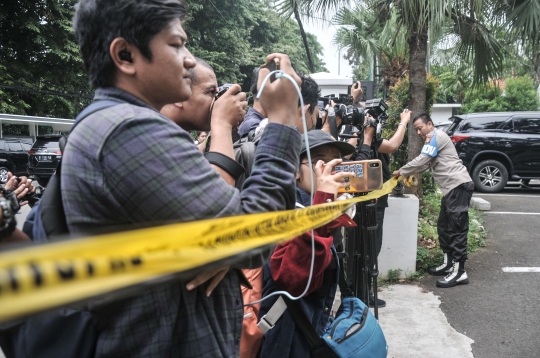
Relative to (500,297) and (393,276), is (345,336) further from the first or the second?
(393,276)

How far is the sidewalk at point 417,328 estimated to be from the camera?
3.88 m

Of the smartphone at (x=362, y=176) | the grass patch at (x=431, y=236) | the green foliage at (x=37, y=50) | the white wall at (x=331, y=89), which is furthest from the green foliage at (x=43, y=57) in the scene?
the smartphone at (x=362, y=176)

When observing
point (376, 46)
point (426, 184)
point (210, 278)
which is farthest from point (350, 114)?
point (376, 46)

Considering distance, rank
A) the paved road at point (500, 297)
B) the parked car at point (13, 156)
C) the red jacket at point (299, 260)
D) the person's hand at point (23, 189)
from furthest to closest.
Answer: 1. the parked car at point (13, 156)
2. the paved road at point (500, 297)
3. the person's hand at point (23, 189)
4. the red jacket at point (299, 260)

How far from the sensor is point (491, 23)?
8469 millimetres

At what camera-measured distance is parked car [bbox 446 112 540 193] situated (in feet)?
38.3

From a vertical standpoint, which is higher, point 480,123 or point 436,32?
point 436,32

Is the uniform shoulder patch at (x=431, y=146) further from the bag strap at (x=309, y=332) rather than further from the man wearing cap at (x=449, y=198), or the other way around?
the bag strap at (x=309, y=332)

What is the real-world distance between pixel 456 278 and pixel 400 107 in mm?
3567

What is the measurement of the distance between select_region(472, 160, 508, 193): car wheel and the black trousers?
6782 mm

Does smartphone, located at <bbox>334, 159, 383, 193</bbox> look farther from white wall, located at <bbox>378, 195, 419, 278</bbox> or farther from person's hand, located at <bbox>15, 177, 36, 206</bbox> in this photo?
→ white wall, located at <bbox>378, 195, 419, 278</bbox>

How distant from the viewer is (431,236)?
6551mm

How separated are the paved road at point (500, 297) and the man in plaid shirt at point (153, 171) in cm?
319

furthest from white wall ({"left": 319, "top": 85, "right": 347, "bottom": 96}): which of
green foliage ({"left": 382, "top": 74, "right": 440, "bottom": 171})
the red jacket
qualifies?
the red jacket
